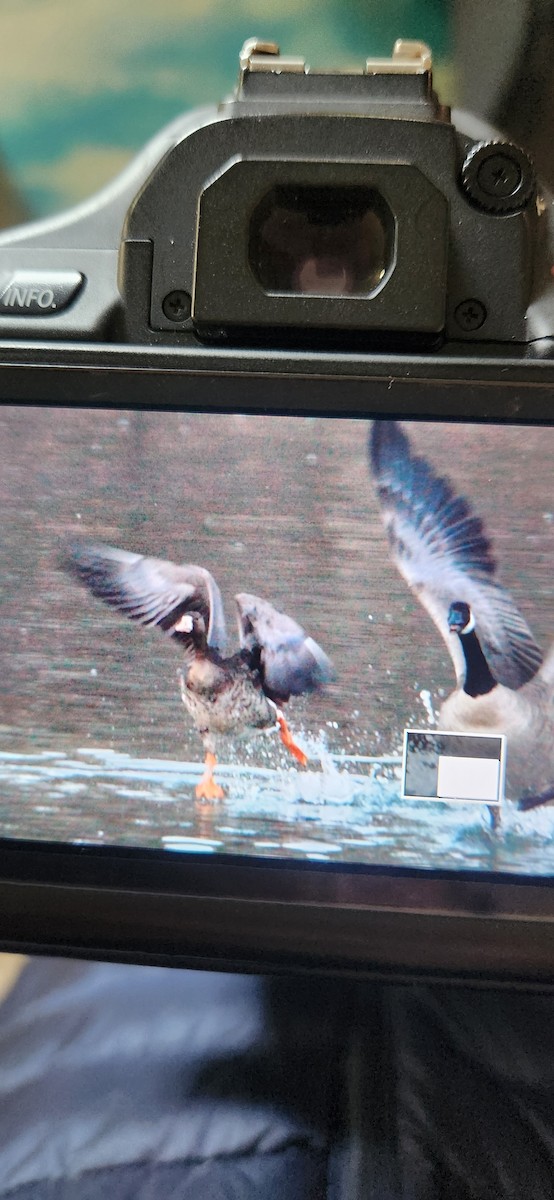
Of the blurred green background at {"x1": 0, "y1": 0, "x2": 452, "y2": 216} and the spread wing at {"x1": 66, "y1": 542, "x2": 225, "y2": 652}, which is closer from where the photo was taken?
the spread wing at {"x1": 66, "y1": 542, "x2": 225, "y2": 652}

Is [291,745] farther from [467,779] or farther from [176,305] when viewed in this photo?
[176,305]

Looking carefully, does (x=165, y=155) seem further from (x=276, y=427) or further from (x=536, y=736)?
(x=536, y=736)

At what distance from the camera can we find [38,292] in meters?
0.46

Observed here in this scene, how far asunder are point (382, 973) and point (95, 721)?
171mm

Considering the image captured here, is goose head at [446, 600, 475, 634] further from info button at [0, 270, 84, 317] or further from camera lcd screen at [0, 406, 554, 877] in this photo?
info button at [0, 270, 84, 317]

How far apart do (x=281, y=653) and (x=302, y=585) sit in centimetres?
3

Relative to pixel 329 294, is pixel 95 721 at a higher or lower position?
lower

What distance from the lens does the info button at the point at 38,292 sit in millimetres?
456

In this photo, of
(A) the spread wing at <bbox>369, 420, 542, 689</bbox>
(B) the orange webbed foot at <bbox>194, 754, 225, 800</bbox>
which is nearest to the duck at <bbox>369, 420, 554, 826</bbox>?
(A) the spread wing at <bbox>369, 420, 542, 689</bbox>

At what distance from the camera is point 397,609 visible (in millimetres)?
421

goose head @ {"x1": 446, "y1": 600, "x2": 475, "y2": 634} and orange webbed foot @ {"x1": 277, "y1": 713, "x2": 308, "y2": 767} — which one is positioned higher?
goose head @ {"x1": 446, "y1": 600, "x2": 475, "y2": 634}

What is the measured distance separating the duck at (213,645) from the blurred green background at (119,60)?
0.39 metres

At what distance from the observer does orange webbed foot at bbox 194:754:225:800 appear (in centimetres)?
42

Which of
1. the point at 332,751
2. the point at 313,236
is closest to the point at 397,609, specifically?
the point at 332,751
